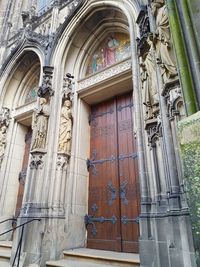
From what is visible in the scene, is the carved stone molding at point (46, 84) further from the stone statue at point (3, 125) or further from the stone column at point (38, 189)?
the stone statue at point (3, 125)

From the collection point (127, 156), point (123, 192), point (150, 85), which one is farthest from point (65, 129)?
point (150, 85)

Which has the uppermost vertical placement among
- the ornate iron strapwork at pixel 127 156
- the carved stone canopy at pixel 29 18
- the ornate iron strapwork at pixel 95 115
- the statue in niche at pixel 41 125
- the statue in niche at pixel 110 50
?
the carved stone canopy at pixel 29 18

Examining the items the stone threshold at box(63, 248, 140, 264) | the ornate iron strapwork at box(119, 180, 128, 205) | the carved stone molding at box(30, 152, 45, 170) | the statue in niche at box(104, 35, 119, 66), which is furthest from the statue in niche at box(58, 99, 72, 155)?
the stone threshold at box(63, 248, 140, 264)

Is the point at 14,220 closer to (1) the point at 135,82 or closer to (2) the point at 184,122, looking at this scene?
(1) the point at 135,82

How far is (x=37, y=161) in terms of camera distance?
14.7ft

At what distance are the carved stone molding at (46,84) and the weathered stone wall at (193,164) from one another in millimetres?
4423

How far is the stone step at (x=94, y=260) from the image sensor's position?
307 cm

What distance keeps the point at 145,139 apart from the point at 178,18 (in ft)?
7.19

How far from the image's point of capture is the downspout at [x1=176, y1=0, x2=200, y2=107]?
1.10 meters

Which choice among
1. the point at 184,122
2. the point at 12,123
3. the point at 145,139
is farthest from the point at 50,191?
the point at 184,122

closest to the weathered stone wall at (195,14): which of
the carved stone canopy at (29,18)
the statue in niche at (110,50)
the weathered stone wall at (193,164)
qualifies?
the weathered stone wall at (193,164)

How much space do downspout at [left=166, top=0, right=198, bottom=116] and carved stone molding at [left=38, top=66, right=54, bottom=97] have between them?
3.98 metres

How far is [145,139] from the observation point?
10.9ft

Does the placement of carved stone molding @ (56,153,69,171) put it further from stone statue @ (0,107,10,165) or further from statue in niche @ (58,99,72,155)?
stone statue @ (0,107,10,165)
